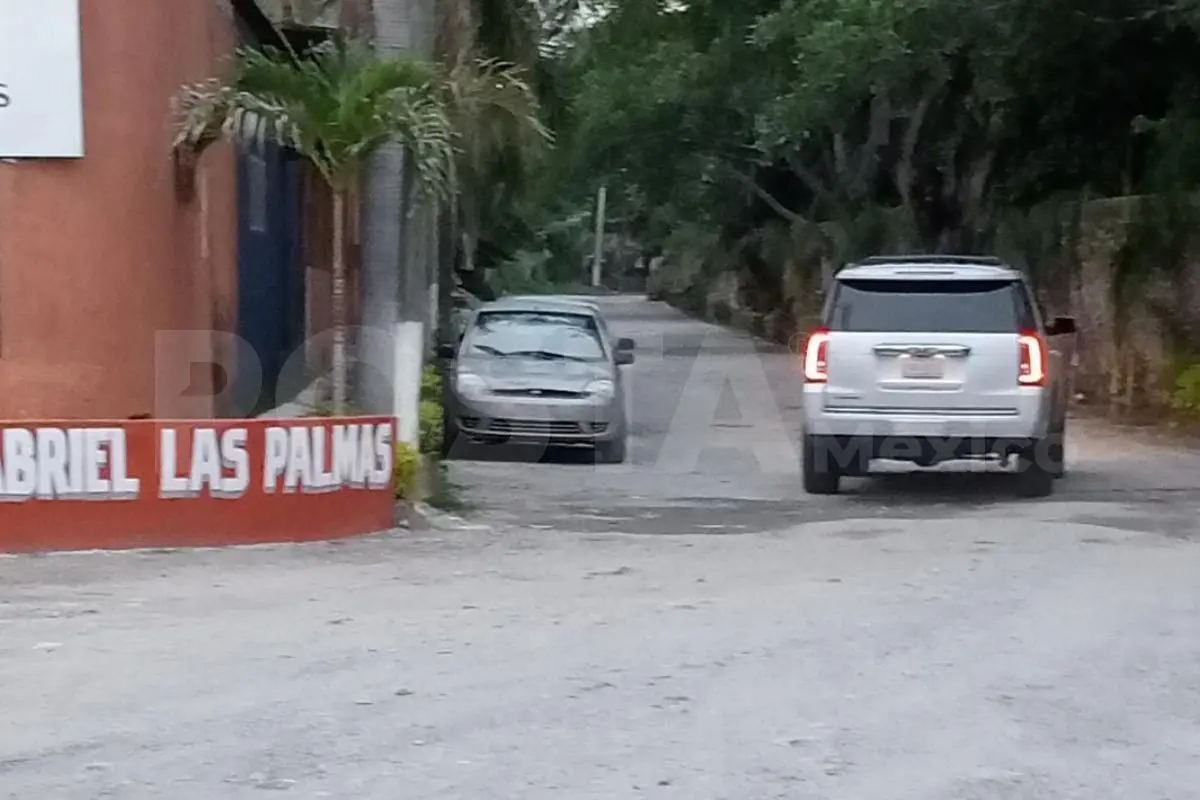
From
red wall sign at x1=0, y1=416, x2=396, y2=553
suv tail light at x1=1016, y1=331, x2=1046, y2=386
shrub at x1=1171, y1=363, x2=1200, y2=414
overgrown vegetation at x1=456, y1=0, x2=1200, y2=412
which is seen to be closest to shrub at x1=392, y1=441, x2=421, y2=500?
red wall sign at x1=0, y1=416, x2=396, y2=553

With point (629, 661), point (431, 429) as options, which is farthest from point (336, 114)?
point (629, 661)

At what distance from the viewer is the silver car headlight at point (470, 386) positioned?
17125mm

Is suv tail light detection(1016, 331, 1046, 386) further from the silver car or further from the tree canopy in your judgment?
the tree canopy

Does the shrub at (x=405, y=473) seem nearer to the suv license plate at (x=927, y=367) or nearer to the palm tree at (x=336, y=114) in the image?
the palm tree at (x=336, y=114)

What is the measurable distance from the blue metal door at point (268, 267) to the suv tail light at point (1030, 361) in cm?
673

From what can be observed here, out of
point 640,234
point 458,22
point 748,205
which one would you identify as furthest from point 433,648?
point 640,234

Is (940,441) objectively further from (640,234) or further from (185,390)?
(640,234)

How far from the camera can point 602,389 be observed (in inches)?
685

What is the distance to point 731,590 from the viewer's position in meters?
9.69

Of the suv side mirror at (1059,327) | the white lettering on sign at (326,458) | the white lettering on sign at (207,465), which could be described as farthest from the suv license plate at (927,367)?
the white lettering on sign at (207,465)

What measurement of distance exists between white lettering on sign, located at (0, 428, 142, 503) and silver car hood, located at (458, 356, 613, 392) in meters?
6.76

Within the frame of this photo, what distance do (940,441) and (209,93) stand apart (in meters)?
5.92

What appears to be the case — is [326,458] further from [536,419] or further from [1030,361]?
[536,419]

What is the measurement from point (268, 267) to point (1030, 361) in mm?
8881
